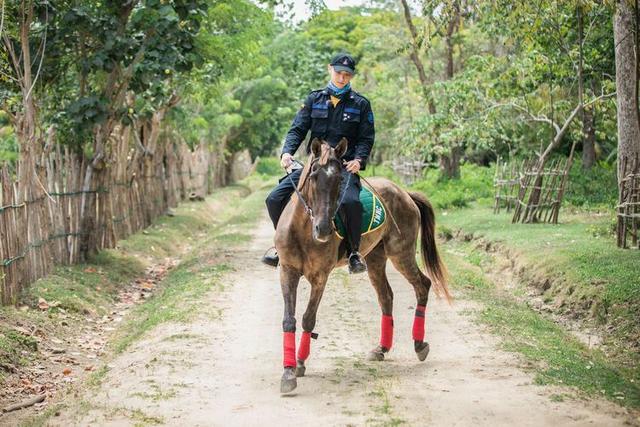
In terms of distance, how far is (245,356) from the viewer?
845 centimetres

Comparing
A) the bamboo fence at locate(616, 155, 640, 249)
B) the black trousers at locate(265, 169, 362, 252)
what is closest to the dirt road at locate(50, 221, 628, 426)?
the black trousers at locate(265, 169, 362, 252)

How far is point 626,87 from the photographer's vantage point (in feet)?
46.2

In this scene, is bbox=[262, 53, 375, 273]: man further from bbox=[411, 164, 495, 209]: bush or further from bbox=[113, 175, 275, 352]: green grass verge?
bbox=[411, 164, 495, 209]: bush

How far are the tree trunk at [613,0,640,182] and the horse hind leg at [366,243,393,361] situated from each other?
6.37 metres

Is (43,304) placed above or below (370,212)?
below

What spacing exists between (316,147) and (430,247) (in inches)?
110

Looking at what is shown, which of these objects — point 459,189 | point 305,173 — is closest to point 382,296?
point 305,173

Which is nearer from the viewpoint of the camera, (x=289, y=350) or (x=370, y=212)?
(x=289, y=350)

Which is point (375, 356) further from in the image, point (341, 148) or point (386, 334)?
point (341, 148)

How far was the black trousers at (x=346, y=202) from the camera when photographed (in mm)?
7762

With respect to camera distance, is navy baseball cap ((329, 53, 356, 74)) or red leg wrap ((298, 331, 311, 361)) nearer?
red leg wrap ((298, 331, 311, 361))

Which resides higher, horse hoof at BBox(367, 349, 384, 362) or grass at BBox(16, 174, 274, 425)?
horse hoof at BBox(367, 349, 384, 362)

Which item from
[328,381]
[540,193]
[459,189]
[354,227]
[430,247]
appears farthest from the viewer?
[459,189]

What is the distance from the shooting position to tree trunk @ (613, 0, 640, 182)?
13.7 metres
